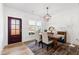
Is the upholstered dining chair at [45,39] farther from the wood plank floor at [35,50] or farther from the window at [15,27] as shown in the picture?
the window at [15,27]

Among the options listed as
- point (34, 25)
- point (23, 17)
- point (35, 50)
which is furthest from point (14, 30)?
point (35, 50)

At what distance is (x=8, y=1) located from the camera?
179 cm

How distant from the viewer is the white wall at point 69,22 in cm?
181

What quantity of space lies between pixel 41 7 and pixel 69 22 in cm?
75

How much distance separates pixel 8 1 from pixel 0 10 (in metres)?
0.27

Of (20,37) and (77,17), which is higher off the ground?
(77,17)

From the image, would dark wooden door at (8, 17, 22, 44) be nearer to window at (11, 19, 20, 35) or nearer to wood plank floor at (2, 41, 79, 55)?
window at (11, 19, 20, 35)

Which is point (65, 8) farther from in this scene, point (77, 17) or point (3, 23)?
point (3, 23)

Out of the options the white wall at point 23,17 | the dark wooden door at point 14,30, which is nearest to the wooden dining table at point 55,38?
the white wall at point 23,17

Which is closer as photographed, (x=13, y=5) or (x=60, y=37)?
(x=13, y=5)

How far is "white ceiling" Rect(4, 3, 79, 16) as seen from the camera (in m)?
1.79

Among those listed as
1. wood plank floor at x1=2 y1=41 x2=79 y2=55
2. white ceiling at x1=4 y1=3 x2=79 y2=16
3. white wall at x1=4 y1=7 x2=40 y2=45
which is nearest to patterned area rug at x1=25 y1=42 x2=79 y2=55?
wood plank floor at x1=2 y1=41 x2=79 y2=55

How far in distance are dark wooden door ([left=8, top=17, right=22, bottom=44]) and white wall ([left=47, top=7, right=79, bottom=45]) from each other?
0.72m
